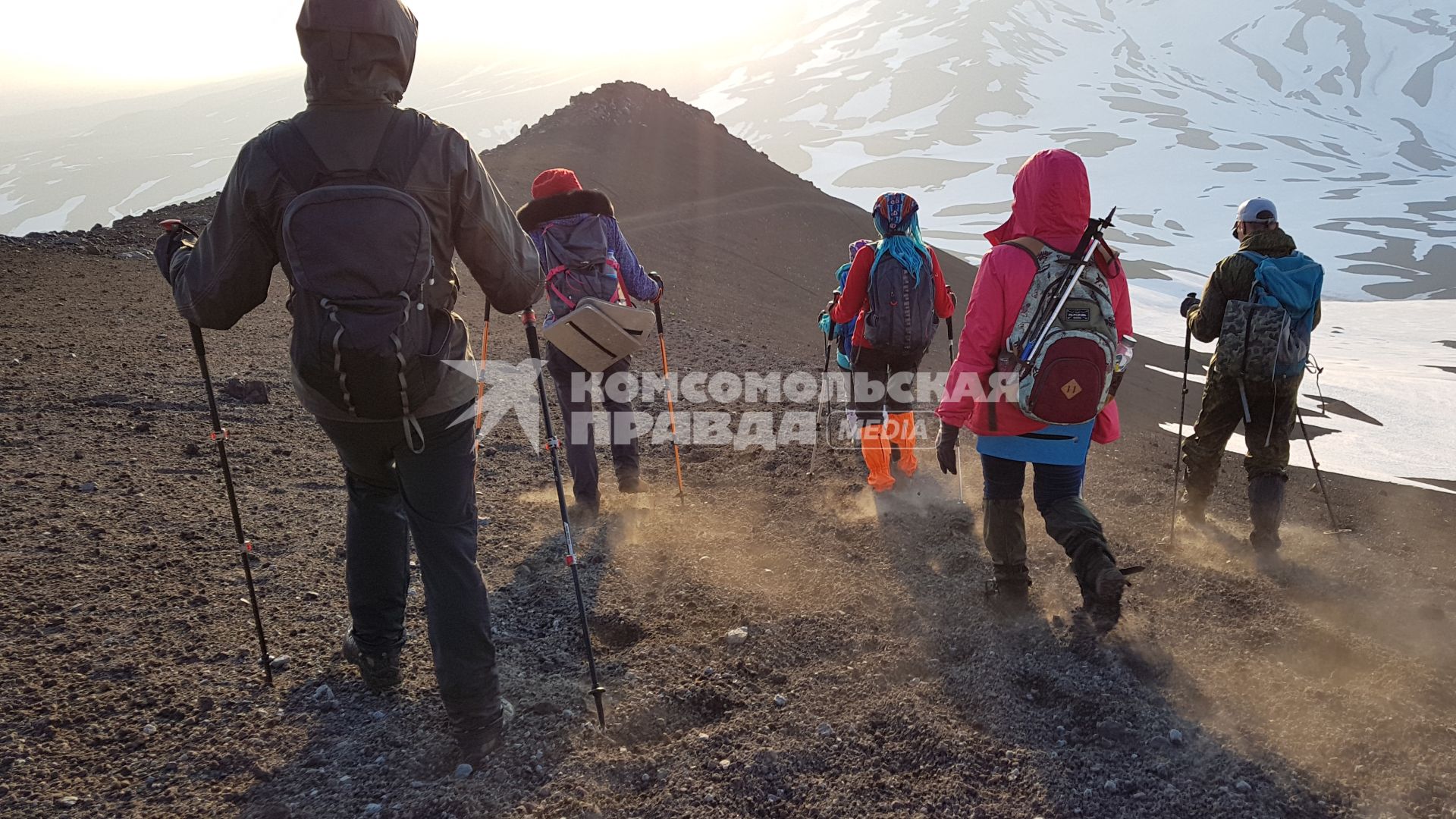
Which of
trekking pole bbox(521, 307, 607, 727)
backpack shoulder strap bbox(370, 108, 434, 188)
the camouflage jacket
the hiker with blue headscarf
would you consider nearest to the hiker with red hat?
the hiker with blue headscarf

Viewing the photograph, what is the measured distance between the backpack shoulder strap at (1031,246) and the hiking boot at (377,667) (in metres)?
3.15

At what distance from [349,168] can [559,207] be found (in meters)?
2.94

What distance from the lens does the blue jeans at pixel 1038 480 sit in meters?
4.02

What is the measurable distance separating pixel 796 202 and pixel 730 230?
535cm

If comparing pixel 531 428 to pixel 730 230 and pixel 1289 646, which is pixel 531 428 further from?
pixel 730 230

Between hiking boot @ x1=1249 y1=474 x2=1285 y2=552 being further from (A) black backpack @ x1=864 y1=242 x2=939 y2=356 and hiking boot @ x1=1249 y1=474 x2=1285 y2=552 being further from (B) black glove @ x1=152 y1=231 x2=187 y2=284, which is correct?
(B) black glove @ x1=152 y1=231 x2=187 y2=284

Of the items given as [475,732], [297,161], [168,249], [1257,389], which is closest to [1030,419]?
[1257,389]

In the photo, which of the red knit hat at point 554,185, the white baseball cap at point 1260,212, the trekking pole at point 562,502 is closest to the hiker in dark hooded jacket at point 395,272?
the trekking pole at point 562,502

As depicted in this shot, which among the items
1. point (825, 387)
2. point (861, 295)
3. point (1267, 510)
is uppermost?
point (861, 295)

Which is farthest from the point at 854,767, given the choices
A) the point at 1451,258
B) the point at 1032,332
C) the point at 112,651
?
the point at 1451,258

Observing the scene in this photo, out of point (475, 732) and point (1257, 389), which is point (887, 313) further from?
point (475, 732)

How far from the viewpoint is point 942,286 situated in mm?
6445

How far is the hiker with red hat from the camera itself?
5.50m

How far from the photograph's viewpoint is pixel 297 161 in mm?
2590
